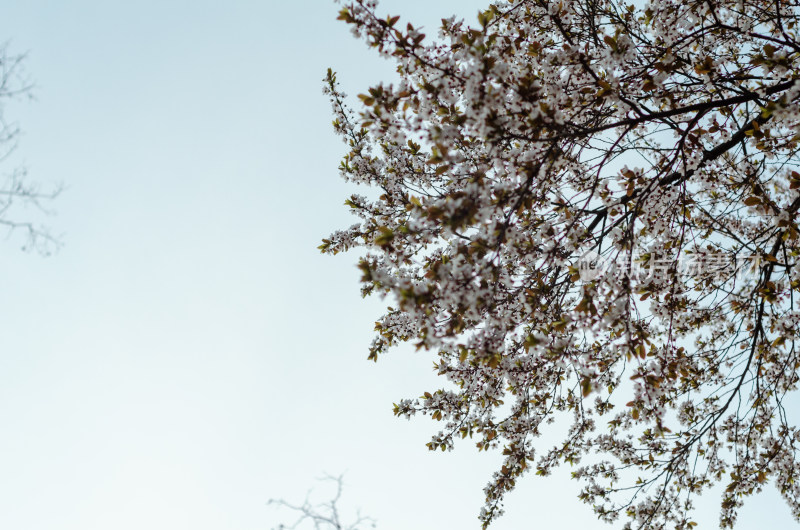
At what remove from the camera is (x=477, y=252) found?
3064 millimetres

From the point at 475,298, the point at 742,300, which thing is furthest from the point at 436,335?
the point at 742,300

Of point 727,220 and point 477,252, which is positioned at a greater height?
point 727,220

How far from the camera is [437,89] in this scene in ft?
9.43

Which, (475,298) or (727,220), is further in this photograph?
(727,220)

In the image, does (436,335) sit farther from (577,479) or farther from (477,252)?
(577,479)

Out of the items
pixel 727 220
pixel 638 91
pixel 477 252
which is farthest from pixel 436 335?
pixel 727 220

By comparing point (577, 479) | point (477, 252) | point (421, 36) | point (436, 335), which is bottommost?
point (577, 479)

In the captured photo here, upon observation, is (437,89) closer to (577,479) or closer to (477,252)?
(477,252)

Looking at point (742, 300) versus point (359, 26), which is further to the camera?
point (742, 300)

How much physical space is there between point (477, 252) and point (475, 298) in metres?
0.50

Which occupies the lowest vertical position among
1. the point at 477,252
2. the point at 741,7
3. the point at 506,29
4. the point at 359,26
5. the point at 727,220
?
the point at 477,252

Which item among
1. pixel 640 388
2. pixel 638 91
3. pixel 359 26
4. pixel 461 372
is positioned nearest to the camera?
pixel 359 26

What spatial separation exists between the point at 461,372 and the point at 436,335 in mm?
1999

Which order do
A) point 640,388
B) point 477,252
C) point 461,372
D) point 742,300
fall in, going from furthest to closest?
1. point 461,372
2. point 742,300
3. point 640,388
4. point 477,252
